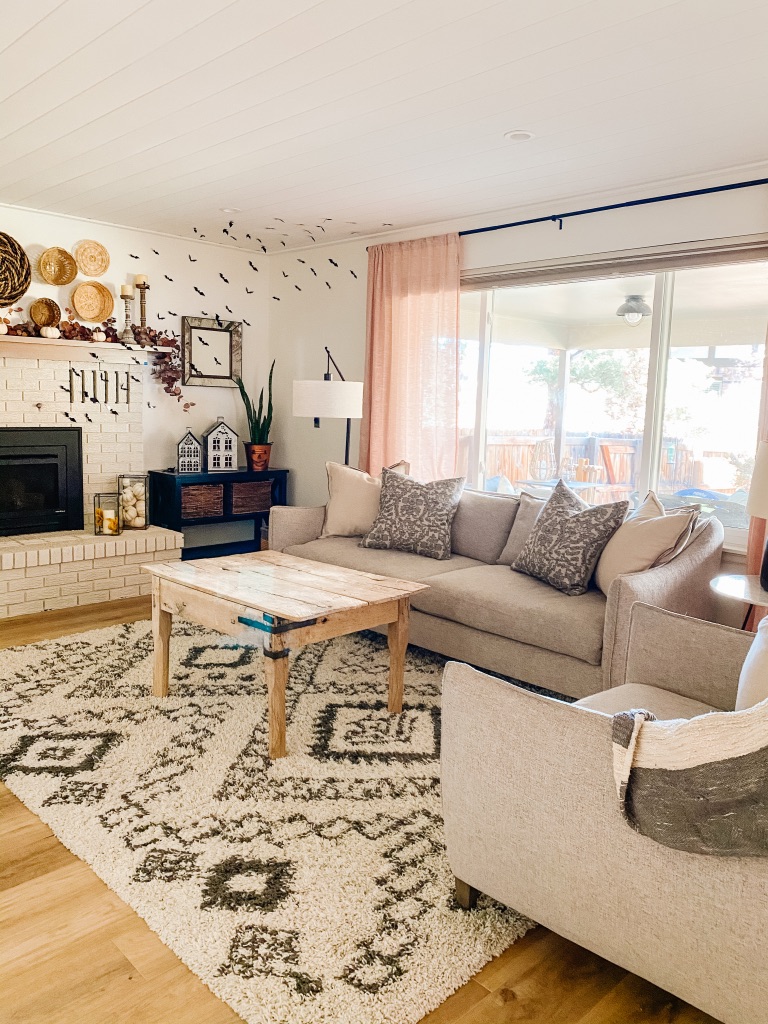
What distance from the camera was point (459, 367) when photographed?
15.8ft

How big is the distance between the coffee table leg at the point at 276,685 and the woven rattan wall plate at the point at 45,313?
10.5 feet

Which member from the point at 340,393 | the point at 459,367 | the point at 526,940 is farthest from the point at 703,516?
the point at 526,940

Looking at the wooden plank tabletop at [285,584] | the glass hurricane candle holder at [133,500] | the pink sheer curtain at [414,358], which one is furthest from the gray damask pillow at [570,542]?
the glass hurricane candle holder at [133,500]

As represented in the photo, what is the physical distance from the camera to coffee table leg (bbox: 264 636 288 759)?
265 centimetres

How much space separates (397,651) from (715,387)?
212 cm

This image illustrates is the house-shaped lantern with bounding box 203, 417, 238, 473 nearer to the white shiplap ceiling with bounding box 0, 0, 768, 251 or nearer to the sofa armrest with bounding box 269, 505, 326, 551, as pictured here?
the sofa armrest with bounding box 269, 505, 326, 551

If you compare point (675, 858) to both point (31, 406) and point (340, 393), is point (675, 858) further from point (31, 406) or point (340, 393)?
point (31, 406)

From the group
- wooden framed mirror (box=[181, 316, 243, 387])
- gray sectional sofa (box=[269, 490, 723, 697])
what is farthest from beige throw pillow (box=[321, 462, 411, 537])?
wooden framed mirror (box=[181, 316, 243, 387])

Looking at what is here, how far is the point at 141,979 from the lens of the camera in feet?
5.57

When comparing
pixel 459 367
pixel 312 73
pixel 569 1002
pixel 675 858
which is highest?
pixel 312 73

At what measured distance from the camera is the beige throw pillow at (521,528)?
402 centimetres

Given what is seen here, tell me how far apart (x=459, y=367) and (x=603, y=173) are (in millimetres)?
1434

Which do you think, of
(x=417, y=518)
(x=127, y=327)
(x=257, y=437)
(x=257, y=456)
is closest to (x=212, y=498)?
(x=257, y=456)

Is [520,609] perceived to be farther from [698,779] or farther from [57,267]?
[57,267]
